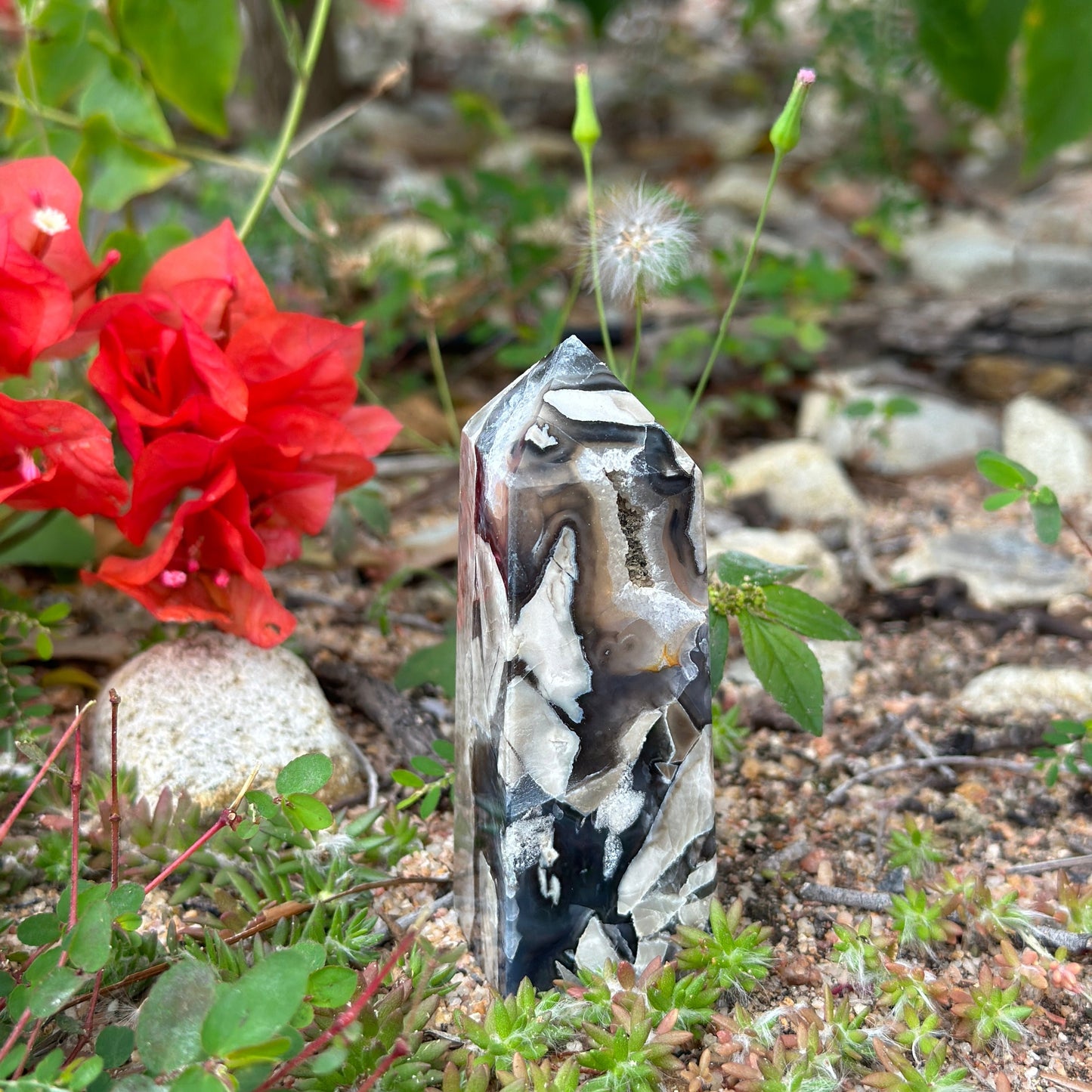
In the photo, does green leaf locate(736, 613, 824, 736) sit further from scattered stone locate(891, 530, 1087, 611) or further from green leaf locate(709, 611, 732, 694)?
scattered stone locate(891, 530, 1087, 611)

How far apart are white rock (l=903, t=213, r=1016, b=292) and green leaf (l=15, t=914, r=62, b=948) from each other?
232cm

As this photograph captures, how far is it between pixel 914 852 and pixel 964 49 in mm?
1705

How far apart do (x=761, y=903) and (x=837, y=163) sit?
7.54ft

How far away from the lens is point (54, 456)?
105 centimetres

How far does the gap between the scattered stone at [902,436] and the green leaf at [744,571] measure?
0.97m

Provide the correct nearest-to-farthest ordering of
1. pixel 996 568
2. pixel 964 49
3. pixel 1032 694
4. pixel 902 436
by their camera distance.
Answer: pixel 1032 694 < pixel 996 568 < pixel 902 436 < pixel 964 49

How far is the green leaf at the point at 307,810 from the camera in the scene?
35.7 inches

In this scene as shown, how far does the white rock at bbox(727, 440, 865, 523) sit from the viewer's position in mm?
1898

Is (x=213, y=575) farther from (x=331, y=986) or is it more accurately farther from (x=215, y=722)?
(x=331, y=986)

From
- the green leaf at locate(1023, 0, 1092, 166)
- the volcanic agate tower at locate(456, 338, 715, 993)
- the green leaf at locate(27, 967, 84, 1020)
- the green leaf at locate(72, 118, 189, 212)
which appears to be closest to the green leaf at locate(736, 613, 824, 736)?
the volcanic agate tower at locate(456, 338, 715, 993)

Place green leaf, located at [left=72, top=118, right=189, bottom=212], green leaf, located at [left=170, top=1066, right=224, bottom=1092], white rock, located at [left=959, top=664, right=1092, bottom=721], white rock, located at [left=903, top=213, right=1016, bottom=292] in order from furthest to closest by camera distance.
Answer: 1. white rock, located at [left=903, top=213, right=1016, bottom=292]
2. green leaf, located at [left=72, top=118, right=189, bottom=212]
3. white rock, located at [left=959, top=664, right=1092, bottom=721]
4. green leaf, located at [left=170, top=1066, right=224, bottom=1092]

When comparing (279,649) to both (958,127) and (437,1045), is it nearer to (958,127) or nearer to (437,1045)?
(437,1045)

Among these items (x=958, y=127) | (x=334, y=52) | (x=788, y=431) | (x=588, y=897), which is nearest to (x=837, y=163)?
(x=958, y=127)

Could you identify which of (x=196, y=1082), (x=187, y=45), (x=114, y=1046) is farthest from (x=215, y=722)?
(x=187, y=45)
